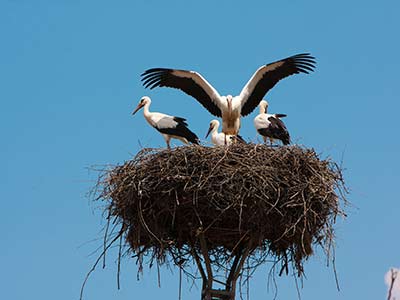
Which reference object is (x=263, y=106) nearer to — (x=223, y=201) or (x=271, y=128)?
(x=271, y=128)

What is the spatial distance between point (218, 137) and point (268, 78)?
1640 mm

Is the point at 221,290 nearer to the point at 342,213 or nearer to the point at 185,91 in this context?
the point at 342,213

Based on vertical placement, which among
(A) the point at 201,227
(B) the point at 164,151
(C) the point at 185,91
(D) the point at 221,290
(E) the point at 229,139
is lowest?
(D) the point at 221,290

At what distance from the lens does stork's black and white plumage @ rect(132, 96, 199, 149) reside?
10.7 metres

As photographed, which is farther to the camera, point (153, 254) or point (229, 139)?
point (229, 139)

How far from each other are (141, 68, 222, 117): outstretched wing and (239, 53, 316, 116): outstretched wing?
1.36ft

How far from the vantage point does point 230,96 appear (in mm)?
11336

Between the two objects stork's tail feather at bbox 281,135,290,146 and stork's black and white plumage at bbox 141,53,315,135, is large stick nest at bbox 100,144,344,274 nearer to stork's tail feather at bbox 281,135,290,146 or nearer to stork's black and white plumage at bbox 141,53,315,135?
stork's tail feather at bbox 281,135,290,146

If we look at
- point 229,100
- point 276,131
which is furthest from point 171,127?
point 276,131

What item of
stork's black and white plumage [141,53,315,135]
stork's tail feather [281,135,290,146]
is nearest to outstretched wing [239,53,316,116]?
stork's black and white plumage [141,53,315,135]

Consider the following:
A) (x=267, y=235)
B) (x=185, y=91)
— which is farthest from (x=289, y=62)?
(x=267, y=235)

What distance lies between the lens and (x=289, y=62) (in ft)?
37.3

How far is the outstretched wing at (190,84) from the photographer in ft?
37.6

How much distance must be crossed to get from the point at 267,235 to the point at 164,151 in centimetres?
147
